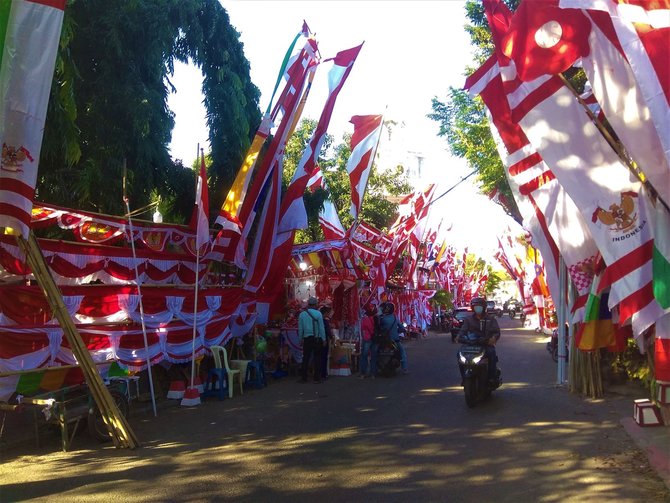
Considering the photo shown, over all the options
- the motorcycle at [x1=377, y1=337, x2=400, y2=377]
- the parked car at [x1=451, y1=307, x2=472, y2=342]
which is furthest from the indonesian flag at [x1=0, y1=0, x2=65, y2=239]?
the parked car at [x1=451, y1=307, x2=472, y2=342]

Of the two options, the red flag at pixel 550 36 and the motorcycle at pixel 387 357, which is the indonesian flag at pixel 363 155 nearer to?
the motorcycle at pixel 387 357

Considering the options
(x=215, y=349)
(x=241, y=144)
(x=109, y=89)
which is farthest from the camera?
(x=241, y=144)

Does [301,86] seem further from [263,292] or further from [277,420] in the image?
[277,420]

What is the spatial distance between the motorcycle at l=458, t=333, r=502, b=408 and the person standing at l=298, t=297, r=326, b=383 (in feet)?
13.8

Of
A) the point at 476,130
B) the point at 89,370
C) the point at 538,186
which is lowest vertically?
the point at 89,370

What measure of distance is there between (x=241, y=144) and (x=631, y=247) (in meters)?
9.78

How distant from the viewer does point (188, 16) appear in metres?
12.6

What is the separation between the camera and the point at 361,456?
686 centimetres

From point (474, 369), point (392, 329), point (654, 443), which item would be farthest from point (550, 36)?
point (392, 329)

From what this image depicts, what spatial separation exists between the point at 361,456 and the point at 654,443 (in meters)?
3.26

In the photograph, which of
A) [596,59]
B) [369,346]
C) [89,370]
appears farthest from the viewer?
[369,346]

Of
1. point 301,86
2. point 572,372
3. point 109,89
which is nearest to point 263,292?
point 301,86

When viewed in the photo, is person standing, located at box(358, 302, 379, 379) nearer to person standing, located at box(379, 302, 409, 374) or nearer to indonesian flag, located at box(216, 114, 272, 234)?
person standing, located at box(379, 302, 409, 374)

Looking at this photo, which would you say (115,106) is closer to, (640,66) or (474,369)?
(474,369)
